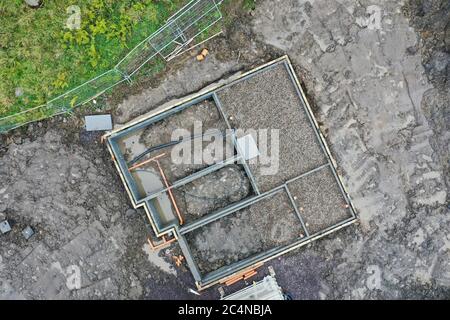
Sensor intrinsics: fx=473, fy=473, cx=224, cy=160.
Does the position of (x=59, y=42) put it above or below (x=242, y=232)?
above

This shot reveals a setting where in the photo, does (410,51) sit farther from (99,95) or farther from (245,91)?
(99,95)

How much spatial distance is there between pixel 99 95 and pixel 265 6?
4006 mm

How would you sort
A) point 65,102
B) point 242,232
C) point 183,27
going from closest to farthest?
point 65,102
point 183,27
point 242,232

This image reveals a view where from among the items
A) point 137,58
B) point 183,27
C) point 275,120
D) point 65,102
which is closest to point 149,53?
point 137,58

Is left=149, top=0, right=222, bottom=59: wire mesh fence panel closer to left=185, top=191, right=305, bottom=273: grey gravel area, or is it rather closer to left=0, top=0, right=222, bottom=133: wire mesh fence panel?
left=0, top=0, right=222, bottom=133: wire mesh fence panel

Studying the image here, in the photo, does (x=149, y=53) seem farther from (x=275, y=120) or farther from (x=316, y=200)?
(x=316, y=200)

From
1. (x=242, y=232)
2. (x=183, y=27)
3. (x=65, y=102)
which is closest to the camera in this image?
(x=65, y=102)

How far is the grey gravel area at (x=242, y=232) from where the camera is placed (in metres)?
10.1

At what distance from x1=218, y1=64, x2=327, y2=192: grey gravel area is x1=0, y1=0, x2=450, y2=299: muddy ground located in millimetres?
398

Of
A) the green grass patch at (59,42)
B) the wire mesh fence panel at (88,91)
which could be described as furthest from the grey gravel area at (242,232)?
the green grass patch at (59,42)

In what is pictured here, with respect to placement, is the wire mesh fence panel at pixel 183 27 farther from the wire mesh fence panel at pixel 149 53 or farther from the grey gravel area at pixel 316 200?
the grey gravel area at pixel 316 200

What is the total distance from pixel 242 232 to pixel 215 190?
42.1 inches

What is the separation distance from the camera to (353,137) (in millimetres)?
10148
